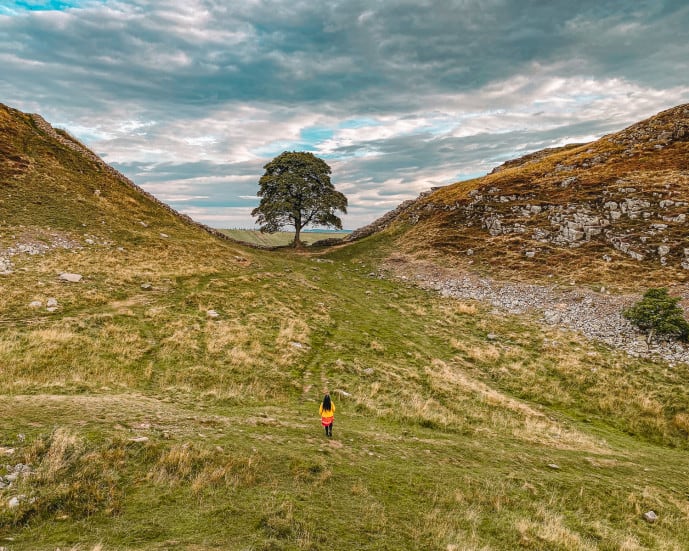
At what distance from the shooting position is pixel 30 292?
26547mm

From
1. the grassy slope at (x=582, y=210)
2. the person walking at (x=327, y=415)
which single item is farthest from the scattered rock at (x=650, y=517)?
the grassy slope at (x=582, y=210)

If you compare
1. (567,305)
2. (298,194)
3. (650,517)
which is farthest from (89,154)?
(650,517)

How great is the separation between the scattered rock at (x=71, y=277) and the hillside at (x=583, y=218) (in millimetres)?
43732

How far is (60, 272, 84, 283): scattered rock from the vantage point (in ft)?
99.2

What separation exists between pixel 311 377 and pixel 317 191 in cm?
5265

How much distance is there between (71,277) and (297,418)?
25969mm

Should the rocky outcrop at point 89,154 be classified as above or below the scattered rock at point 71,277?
above

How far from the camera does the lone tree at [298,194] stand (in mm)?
66812

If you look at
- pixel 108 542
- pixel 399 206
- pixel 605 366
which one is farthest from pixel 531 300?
pixel 399 206

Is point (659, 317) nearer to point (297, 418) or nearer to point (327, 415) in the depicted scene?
point (327, 415)

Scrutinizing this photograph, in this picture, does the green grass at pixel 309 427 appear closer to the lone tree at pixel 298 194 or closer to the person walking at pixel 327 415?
the person walking at pixel 327 415

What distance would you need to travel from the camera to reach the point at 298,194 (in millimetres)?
68188

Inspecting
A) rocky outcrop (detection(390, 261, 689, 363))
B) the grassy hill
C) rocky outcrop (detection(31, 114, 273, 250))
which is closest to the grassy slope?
rocky outcrop (detection(390, 261, 689, 363))

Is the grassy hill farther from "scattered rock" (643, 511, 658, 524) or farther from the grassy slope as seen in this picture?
the grassy slope
